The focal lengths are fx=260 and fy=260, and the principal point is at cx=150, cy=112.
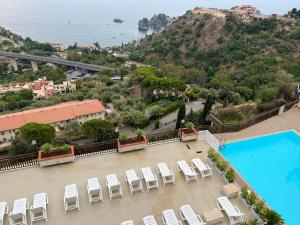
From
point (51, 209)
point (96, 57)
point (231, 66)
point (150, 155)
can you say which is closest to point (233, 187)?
point (150, 155)

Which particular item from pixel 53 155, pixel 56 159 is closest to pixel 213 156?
pixel 56 159

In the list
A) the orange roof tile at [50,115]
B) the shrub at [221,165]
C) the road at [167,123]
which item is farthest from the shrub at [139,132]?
the orange roof tile at [50,115]

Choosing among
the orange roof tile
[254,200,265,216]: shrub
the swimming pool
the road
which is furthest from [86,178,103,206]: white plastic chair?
the orange roof tile

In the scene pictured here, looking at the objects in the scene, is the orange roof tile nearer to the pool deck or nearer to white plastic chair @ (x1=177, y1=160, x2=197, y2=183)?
the pool deck

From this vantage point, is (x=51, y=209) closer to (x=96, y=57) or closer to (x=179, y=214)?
(x=179, y=214)

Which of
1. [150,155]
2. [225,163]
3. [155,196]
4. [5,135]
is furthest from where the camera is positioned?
[5,135]

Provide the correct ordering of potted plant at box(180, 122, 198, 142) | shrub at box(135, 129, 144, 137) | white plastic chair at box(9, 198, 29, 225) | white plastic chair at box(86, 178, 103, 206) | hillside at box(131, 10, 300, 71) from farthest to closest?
1. hillside at box(131, 10, 300, 71)
2. potted plant at box(180, 122, 198, 142)
3. shrub at box(135, 129, 144, 137)
4. white plastic chair at box(86, 178, 103, 206)
5. white plastic chair at box(9, 198, 29, 225)

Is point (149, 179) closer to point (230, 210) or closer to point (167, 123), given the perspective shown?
point (230, 210)
